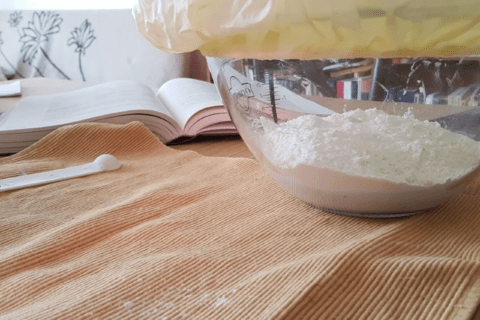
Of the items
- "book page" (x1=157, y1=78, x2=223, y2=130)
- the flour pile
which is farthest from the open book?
the flour pile

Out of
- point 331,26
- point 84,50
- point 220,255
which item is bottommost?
point 84,50

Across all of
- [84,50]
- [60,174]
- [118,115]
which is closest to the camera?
[60,174]

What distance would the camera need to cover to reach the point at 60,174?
0.47 meters

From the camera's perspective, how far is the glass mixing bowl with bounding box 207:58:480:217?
0.93 feet

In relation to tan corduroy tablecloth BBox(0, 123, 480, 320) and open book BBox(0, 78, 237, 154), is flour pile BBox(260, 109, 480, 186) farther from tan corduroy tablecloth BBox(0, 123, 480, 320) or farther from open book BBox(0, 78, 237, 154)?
open book BBox(0, 78, 237, 154)

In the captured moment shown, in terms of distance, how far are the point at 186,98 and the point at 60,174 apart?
1.08 feet

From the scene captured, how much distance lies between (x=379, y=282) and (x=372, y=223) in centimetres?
9

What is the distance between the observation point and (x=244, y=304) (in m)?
0.23

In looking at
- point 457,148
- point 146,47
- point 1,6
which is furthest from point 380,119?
Result: point 1,6

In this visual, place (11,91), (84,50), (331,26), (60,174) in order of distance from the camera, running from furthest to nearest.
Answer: (84,50), (11,91), (60,174), (331,26)

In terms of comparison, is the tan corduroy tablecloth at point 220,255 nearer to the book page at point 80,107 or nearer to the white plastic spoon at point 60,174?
the white plastic spoon at point 60,174

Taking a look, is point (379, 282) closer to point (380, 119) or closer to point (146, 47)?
point (380, 119)

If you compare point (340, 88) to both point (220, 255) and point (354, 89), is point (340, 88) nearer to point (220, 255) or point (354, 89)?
point (354, 89)

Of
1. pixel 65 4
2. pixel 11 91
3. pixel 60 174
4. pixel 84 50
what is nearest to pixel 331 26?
pixel 60 174
